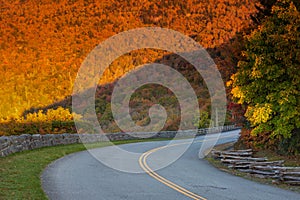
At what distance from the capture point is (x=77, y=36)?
475 ft

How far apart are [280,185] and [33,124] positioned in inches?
991

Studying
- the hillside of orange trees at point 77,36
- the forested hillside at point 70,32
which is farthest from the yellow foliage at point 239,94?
the forested hillside at point 70,32

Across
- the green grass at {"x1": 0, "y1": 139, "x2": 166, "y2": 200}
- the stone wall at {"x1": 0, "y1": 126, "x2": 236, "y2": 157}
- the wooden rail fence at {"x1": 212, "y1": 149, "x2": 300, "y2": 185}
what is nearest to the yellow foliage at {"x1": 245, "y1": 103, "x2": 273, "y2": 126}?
the wooden rail fence at {"x1": 212, "y1": 149, "x2": 300, "y2": 185}

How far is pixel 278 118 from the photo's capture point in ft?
Answer: 67.6

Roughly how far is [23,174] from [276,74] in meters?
13.7

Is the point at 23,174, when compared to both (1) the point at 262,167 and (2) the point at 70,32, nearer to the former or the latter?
(1) the point at 262,167

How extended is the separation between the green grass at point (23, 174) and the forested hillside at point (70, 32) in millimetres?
81892

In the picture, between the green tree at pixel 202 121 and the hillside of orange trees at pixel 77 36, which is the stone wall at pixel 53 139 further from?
the hillside of orange trees at pixel 77 36

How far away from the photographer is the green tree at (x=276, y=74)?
19.8 meters

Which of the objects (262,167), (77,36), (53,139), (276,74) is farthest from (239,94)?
(77,36)

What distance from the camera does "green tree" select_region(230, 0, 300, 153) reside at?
1975cm

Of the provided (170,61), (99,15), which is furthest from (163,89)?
(99,15)

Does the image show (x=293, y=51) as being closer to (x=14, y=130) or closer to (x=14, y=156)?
(x=14, y=156)

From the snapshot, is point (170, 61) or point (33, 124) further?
point (170, 61)
